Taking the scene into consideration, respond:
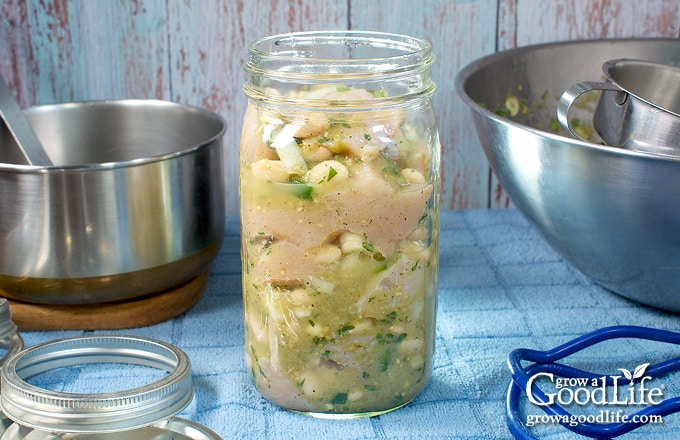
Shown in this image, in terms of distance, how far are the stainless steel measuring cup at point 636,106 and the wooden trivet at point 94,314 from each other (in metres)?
0.43

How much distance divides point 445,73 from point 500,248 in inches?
9.7

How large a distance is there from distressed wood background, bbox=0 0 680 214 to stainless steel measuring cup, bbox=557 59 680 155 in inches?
8.2

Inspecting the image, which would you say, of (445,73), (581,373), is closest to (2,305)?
(581,373)

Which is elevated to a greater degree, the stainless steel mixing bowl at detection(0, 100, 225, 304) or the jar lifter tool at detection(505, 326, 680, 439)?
the stainless steel mixing bowl at detection(0, 100, 225, 304)

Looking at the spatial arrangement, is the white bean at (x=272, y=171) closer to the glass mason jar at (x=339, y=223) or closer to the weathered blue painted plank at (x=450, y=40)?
the glass mason jar at (x=339, y=223)

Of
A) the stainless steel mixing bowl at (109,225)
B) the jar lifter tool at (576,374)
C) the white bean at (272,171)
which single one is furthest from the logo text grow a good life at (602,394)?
the stainless steel mixing bowl at (109,225)

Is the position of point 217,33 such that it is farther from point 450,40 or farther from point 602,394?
point 602,394

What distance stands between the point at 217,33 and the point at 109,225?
0.38 m

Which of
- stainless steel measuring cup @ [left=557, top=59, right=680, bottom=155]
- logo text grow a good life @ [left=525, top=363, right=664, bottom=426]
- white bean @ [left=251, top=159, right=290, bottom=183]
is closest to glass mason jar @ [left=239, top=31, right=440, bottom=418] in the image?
white bean @ [left=251, top=159, right=290, bottom=183]

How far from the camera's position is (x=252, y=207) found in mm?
694

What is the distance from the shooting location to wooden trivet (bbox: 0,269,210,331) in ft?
2.87

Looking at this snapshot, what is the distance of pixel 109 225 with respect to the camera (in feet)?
2.73

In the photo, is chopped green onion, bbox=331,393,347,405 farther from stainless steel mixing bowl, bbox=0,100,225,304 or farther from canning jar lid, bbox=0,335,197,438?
stainless steel mixing bowl, bbox=0,100,225,304

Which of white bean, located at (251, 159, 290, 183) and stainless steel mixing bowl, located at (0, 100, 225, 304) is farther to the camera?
stainless steel mixing bowl, located at (0, 100, 225, 304)
